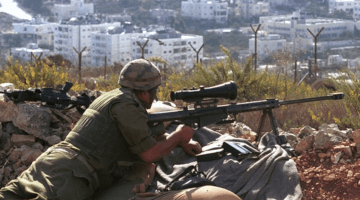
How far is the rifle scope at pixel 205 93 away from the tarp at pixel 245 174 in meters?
0.54

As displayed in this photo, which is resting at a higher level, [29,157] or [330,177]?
[330,177]

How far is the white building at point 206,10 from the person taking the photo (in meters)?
111

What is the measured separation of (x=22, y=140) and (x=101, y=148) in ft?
9.87

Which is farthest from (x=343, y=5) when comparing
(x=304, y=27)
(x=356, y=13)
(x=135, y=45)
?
(x=135, y=45)

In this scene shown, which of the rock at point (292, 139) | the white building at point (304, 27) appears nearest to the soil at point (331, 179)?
the rock at point (292, 139)

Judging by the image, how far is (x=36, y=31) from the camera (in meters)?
102

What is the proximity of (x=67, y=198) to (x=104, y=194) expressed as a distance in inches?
15.5

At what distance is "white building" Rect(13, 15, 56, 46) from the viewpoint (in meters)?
100

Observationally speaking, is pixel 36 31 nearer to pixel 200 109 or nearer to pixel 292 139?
pixel 292 139

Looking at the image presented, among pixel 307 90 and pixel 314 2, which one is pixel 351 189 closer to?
pixel 307 90

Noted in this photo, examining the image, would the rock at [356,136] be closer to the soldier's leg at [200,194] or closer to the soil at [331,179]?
the soil at [331,179]

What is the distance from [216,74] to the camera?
9.98 meters

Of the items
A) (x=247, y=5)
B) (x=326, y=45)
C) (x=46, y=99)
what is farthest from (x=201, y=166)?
(x=247, y=5)

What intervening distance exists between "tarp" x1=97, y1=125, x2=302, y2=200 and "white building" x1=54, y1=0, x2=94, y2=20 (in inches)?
4468
